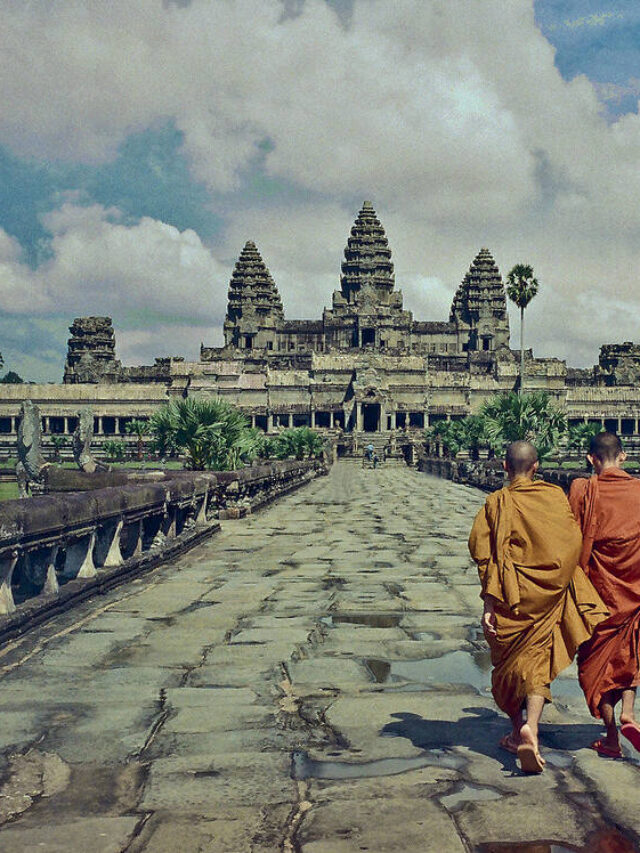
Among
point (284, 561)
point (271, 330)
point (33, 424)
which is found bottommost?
point (284, 561)

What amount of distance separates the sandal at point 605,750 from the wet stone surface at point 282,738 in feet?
0.19

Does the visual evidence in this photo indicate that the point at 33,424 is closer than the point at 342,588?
No

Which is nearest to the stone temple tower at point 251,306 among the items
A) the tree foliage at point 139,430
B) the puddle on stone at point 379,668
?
the tree foliage at point 139,430

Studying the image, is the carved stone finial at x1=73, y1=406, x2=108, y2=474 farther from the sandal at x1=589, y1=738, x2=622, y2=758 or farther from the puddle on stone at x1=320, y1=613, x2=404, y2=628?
the sandal at x1=589, y1=738, x2=622, y2=758

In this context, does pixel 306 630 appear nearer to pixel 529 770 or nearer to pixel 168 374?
pixel 529 770

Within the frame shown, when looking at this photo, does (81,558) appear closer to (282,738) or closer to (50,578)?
(50,578)

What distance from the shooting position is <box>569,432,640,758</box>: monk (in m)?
4.41

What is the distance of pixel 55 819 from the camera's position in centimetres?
344

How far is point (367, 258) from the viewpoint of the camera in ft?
323

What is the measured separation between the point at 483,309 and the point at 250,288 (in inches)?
1032

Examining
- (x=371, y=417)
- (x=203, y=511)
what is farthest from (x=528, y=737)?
(x=371, y=417)

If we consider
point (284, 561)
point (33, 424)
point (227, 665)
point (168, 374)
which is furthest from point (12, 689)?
point (168, 374)

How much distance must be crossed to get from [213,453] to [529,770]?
20071mm

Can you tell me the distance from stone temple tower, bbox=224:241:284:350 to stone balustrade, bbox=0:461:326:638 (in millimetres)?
83845
